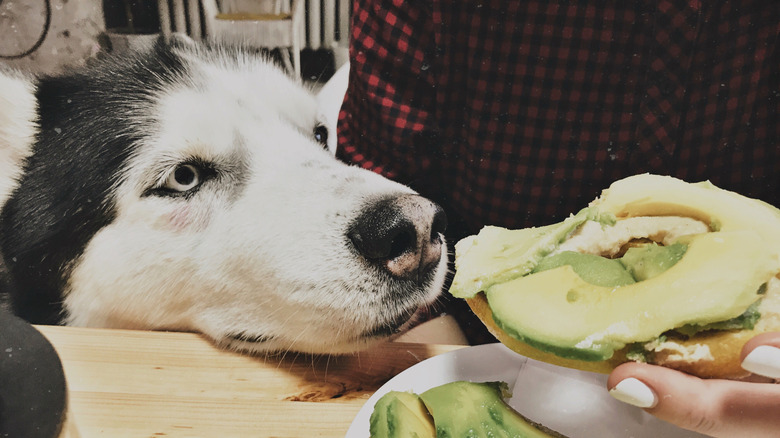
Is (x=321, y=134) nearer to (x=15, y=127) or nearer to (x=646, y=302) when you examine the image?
(x=15, y=127)

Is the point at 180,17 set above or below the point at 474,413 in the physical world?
above

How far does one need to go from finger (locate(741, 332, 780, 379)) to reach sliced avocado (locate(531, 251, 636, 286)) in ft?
0.28

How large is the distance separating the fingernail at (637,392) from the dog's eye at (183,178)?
1.70ft

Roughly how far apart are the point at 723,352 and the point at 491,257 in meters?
0.17

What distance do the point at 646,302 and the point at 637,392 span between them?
2.3 inches

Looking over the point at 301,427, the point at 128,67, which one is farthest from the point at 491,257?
the point at 128,67

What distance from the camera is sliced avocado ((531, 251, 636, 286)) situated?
1.19 ft

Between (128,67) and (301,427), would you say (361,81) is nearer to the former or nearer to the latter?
(128,67)

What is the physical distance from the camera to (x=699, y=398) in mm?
299

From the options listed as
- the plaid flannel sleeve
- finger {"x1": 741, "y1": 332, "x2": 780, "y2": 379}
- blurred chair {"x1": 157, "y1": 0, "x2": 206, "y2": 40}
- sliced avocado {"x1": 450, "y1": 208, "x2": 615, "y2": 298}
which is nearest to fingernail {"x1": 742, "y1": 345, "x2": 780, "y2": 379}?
finger {"x1": 741, "y1": 332, "x2": 780, "y2": 379}

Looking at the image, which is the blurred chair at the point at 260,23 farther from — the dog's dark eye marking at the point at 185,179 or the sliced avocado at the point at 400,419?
the sliced avocado at the point at 400,419

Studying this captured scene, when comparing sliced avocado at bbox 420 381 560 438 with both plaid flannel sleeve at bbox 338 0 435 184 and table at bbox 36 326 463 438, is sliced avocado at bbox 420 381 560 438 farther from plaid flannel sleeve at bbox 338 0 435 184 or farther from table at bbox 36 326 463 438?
plaid flannel sleeve at bbox 338 0 435 184

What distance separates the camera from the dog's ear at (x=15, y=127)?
554 mm

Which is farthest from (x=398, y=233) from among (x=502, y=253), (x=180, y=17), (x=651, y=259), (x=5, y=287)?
(x=5, y=287)
